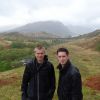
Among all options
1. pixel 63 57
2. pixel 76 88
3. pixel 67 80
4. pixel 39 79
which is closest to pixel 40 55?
pixel 39 79

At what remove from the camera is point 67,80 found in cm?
869

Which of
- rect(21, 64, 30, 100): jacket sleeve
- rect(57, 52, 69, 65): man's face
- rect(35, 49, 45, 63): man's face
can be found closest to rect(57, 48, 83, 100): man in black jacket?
rect(57, 52, 69, 65): man's face

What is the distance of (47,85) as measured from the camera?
10.5m

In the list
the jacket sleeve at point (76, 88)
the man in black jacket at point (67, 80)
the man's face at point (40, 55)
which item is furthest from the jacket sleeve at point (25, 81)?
the jacket sleeve at point (76, 88)

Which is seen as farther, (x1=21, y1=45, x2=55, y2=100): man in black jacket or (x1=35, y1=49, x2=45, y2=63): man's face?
(x1=21, y1=45, x2=55, y2=100): man in black jacket

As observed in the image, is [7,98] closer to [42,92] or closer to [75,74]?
[42,92]

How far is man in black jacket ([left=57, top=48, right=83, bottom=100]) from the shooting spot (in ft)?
28.0

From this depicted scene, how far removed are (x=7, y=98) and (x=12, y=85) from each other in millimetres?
4876

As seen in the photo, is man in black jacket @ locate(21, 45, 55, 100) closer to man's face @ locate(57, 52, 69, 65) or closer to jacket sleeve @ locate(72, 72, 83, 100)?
man's face @ locate(57, 52, 69, 65)

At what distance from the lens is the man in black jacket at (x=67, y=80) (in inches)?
336

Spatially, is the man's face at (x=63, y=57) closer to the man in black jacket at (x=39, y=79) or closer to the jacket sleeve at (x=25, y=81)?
the man in black jacket at (x=39, y=79)

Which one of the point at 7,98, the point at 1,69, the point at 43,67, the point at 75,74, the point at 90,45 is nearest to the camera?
the point at 75,74

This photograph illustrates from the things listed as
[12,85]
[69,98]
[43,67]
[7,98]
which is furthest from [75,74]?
[12,85]

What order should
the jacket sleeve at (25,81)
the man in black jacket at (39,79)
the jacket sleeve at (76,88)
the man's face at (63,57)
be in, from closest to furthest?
the jacket sleeve at (76,88), the man's face at (63,57), the man in black jacket at (39,79), the jacket sleeve at (25,81)
